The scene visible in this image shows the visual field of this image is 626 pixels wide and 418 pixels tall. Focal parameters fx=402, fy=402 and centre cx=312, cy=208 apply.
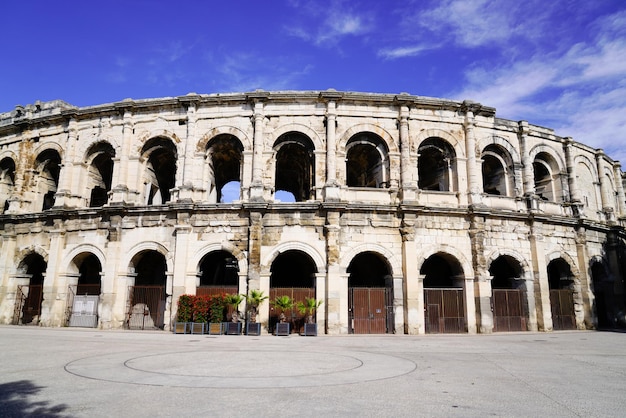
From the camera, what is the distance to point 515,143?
1847 cm

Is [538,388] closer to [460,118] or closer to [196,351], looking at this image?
[196,351]

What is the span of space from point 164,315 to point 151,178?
21.9ft

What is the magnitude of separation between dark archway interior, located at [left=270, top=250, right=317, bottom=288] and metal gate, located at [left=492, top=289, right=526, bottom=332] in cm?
799

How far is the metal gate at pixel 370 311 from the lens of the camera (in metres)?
15.4

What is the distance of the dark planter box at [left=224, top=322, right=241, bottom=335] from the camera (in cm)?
1450

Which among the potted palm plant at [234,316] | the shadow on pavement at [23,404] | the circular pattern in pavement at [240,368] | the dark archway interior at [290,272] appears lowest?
the circular pattern in pavement at [240,368]

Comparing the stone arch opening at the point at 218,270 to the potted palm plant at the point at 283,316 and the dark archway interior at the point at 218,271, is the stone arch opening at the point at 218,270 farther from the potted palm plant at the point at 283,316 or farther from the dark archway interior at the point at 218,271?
the potted palm plant at the point at 283,316

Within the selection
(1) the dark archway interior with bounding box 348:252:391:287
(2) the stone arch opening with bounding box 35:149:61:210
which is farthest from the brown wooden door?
(2) the stone arch opening with bounding box 35:149:61:210

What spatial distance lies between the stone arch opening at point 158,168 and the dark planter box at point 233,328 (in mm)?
6860

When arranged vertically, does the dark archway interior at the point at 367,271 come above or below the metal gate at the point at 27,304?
above

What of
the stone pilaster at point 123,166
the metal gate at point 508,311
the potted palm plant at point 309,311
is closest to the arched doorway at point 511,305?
the metal gate at point 508,311

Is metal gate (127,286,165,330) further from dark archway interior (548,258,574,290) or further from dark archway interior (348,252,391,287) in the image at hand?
dark archway interior (548,258,574,290)

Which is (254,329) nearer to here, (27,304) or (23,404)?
(23,404)

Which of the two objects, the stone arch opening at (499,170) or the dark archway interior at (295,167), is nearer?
the dark archway interior at (295,167)
